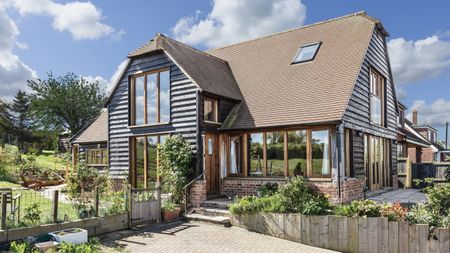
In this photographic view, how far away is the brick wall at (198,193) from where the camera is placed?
1428 cm

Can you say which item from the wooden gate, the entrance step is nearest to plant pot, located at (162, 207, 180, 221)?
the wooden gate

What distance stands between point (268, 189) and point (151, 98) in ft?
22.0

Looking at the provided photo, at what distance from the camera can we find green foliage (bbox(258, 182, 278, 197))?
13.4 meters

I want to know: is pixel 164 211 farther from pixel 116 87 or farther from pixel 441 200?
pixel 441 200

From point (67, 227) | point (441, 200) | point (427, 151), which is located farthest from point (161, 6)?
point (427, 151)

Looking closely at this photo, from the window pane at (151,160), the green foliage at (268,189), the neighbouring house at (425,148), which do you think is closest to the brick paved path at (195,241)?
the green foliage at (268,189)

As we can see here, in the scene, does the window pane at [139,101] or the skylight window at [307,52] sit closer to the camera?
the window pane at [139,101]

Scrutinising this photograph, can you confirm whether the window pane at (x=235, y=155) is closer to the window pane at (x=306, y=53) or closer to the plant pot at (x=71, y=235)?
the window pane at (x=306, y=53)

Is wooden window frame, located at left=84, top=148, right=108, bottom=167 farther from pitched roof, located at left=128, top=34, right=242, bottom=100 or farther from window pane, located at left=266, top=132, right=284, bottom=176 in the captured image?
window pane, located at left=266, top=132, right=284, bottom=176

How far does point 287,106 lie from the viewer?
14953 millimetres

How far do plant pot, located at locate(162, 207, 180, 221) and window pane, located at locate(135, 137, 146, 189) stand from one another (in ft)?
12.6

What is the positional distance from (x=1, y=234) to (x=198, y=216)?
19.9 ft

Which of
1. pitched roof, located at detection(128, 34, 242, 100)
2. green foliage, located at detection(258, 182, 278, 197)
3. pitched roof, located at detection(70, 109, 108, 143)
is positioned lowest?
green foliage, located at detection(258, 182, 278, 197)

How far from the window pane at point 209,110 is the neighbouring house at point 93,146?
756 cm
